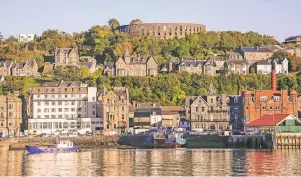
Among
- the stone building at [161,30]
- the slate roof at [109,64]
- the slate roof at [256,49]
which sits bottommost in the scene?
the slate roof at [109,64]

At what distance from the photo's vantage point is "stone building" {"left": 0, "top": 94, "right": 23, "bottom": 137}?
11106 cm

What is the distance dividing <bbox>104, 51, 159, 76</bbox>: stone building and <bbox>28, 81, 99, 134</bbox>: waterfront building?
19822 mm

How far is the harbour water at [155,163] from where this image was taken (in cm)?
6097

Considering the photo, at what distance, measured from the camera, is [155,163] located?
68812mm

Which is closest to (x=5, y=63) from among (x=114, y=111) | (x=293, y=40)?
(x=114, y=111)

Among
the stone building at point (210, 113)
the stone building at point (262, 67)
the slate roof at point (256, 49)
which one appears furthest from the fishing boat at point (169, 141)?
the slate roof at point (256, 49)

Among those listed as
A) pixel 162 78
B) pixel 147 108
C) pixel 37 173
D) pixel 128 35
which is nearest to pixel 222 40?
pixel 128 35

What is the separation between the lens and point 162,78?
12838 cm

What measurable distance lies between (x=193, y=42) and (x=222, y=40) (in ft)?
20.8

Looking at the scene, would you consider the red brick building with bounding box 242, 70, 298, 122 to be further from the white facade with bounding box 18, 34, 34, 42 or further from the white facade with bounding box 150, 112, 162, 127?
the white facade with bounding box 18, 34, 34, 42

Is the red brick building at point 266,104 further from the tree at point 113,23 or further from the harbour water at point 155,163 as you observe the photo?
the tree at point 113,23

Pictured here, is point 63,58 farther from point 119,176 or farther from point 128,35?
point 119,176

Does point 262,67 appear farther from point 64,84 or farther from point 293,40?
point 64,84

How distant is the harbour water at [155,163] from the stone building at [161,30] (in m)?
74.7
